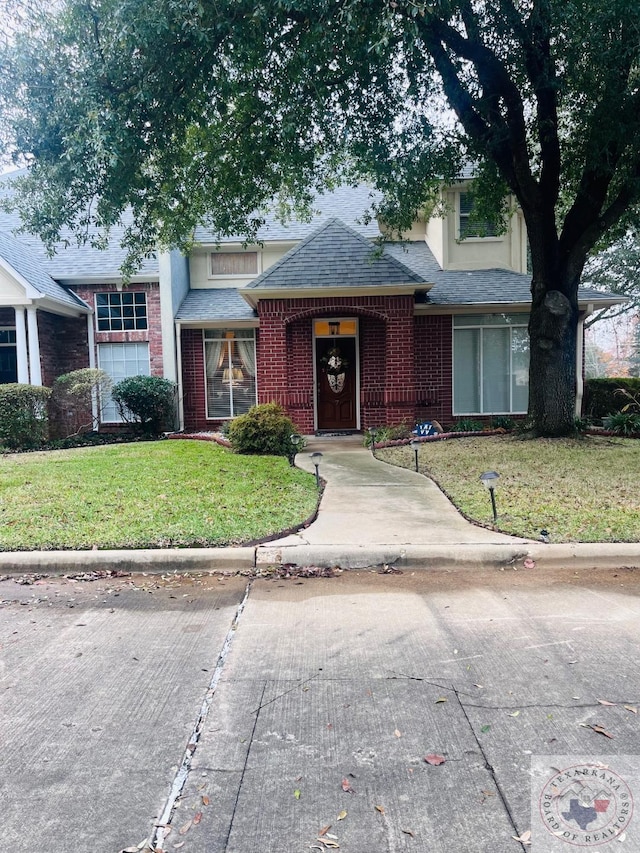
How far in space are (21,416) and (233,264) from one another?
25.6 feet

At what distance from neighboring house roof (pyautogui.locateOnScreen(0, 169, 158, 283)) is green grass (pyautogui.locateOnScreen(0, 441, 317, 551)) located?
21.5 ft

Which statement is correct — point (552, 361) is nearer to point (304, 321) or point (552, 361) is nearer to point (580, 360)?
point (580, 360)

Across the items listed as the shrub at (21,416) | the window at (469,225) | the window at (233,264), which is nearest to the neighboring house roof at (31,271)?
the shrub at (21,416)

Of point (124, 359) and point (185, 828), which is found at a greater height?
point (124, 359)

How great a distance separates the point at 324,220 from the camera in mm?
18922

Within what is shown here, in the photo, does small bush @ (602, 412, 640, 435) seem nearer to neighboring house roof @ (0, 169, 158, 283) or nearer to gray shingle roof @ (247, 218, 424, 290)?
gray shingle roof @ (247, 218, 424, 290)

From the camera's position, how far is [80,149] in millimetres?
7414

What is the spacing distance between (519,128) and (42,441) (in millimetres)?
11915

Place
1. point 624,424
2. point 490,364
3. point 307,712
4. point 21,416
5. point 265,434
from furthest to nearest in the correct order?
1. point 490,364
2. point 624,424
3. point 21,416
4. point 265,434
5. point 307,712

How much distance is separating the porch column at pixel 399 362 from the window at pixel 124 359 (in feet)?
22.4

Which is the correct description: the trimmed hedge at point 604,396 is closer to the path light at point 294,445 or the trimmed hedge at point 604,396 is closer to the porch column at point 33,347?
the path light at point 294,445

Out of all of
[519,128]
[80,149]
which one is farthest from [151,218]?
[519,128]

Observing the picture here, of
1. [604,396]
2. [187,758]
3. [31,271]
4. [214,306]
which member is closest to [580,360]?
[604,396]

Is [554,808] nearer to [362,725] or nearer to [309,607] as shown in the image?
[362,725]
